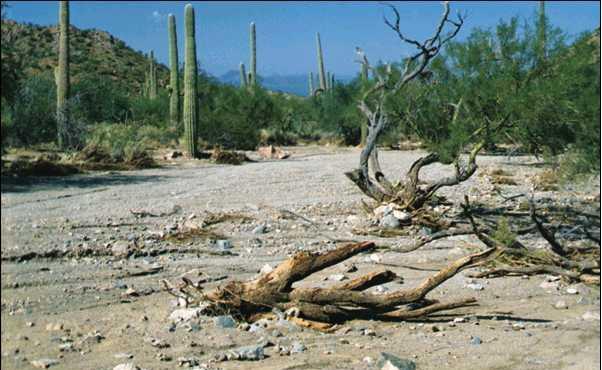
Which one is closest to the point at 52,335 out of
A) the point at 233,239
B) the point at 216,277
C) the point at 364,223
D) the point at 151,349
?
the point at 151,349

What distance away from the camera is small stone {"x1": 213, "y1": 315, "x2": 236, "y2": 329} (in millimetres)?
4992

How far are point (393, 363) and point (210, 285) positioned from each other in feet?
7.56

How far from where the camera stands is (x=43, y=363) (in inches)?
142

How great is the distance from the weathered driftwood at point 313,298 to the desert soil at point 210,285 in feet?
0.40

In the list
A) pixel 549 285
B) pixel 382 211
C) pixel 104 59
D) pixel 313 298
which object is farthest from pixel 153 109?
pixel 313 298

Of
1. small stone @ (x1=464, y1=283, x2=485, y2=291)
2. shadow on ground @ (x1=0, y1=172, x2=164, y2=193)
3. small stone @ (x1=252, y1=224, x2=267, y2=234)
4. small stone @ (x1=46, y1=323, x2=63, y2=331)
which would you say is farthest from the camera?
shadow on ground @ (x1=0, y1=172, x2=164, y2=193)

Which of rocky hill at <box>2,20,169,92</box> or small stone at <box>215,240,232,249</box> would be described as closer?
small stone at <box>215,240,232,249</box>

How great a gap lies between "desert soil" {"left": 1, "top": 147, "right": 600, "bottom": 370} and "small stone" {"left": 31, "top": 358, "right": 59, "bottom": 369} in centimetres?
4

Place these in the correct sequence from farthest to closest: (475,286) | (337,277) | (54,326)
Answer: (337,277) < (475,286) < (54,326)

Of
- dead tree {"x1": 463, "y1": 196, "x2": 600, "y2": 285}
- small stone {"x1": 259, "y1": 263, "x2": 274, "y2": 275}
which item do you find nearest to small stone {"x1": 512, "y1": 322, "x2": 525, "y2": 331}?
dead tree {"x1": 463, "y1": 196, "x2": 600, "y2": 285}

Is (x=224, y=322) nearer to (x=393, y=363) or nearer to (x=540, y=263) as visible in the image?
(x=393, y=363)

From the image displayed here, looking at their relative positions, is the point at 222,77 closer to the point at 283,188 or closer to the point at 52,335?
the point at 283,188

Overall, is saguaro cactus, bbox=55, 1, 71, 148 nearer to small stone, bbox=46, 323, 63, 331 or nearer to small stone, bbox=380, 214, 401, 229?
small stone, bbox=380, 214, 401, 229

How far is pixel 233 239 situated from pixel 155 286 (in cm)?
211
